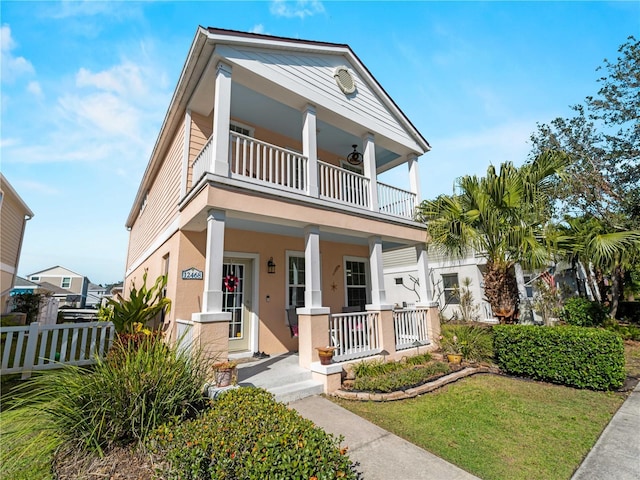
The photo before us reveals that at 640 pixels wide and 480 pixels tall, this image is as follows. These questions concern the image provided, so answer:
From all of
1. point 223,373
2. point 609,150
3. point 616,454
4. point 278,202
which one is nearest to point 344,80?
point 278,202

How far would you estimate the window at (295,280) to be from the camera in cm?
834

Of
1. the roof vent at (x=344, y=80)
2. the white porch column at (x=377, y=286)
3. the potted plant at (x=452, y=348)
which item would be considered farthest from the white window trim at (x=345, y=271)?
the roof vent at (x=344, y=80)

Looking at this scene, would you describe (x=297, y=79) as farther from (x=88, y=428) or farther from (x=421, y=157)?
(x=88, y=428)

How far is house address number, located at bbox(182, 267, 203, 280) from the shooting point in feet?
20.5

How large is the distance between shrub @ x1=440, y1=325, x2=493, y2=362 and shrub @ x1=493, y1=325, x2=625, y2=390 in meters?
0.72

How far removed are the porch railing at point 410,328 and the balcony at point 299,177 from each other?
2843 mm

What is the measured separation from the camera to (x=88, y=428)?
308 cm

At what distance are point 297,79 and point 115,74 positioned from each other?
4.27 m

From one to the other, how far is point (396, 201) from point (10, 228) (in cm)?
1838

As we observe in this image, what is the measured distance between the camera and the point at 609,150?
47.4ft

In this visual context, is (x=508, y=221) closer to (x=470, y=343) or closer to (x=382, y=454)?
(x=470, y=343)

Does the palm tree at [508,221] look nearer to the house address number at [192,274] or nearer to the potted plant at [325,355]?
the potted plant at [325,355]

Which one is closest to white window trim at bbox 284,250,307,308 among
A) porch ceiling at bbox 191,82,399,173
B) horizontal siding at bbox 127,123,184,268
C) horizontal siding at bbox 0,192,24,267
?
horizontal siding at bbox 127,123,184,268

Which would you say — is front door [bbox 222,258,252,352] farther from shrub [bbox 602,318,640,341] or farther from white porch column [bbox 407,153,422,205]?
shrub [bbox 602,318,640,341]
